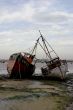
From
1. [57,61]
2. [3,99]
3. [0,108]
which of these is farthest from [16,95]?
[57,61]

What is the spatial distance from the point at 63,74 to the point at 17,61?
7.29 metres

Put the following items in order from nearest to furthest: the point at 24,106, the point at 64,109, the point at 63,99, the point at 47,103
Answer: the point at 64,109 → the point at 24,106 → the point at 47,103 → the point at 63,99

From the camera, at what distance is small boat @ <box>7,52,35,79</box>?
4366 cm

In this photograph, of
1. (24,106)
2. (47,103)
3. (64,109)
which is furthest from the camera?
(47,103)

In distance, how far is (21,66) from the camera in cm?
4375

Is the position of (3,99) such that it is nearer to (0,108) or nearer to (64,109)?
(0,108)

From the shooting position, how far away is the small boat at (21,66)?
143 feet

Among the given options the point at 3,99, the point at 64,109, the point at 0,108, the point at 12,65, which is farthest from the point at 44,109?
the point at 12,65

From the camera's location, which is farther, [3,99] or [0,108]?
[3,99]

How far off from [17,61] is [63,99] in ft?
70.6

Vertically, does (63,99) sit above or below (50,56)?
below

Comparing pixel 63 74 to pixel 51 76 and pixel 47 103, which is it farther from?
pixel 47 103

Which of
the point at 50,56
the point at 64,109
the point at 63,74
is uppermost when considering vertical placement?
the point at 50,56

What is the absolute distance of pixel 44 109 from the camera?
1894 centimetres
